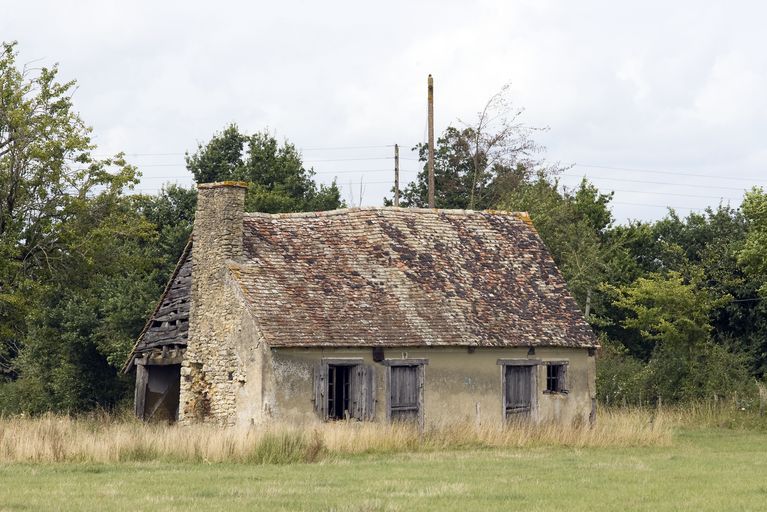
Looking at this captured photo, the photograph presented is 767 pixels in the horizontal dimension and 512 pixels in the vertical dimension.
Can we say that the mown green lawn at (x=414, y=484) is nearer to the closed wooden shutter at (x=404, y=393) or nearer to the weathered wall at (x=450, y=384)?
the weathered wall at (x=450, y=384)

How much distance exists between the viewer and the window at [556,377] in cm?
3105

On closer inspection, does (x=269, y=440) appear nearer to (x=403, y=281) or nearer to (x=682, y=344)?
(x=403, y=281)

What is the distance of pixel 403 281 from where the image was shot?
30.4 meters

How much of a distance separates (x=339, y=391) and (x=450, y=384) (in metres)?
2.66

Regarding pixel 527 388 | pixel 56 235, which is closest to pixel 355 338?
pixel 527 388

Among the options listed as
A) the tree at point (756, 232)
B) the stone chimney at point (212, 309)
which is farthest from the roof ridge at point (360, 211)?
the tree at point (756, 232)

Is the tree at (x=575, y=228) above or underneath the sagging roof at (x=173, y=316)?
above

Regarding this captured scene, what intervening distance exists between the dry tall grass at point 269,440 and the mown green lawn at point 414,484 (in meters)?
0.65

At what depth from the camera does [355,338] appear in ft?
91.7

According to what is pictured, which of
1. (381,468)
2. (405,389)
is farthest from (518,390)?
(381,468)

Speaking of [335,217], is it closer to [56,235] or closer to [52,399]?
[56,235]

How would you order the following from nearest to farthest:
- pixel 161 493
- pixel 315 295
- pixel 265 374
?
pixel 161 493 < pixel 265 374 < pixel 315 295

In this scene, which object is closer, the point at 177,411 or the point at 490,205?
the point at 177,411

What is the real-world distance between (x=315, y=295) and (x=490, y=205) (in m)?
27.7
